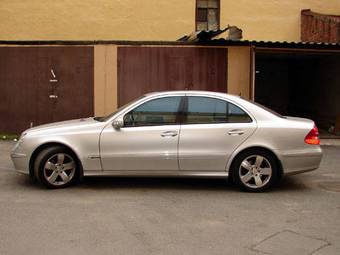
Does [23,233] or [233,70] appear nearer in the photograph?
[23,233]

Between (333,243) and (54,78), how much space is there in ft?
35.6

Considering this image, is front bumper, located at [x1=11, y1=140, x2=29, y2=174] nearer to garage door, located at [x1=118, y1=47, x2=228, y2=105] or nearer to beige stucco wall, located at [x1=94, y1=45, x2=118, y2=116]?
beige stucco wall, located at [x1=94, y1=45, x2=118, y2=116]

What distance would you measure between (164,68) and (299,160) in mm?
7577

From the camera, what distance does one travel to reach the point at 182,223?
6.25m

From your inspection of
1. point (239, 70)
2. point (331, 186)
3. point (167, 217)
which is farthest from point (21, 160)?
point (239, 70)

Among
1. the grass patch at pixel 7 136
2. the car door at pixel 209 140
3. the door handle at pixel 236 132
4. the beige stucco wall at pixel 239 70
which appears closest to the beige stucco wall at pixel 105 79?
the grass patch at pixel 7 136

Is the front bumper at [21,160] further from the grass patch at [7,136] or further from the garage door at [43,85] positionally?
the garage door at [43,85]

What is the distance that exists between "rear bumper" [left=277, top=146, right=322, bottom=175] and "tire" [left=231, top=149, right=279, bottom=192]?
15 cm

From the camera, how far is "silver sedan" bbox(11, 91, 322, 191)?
788 cm

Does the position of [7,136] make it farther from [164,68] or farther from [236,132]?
[236,132]

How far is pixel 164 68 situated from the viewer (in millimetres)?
14922

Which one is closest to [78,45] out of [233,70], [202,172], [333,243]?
[233,70]

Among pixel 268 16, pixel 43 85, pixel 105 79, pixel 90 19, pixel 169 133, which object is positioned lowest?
pixel 169 133

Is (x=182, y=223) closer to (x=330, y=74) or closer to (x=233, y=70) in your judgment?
(x=233, y=70)
